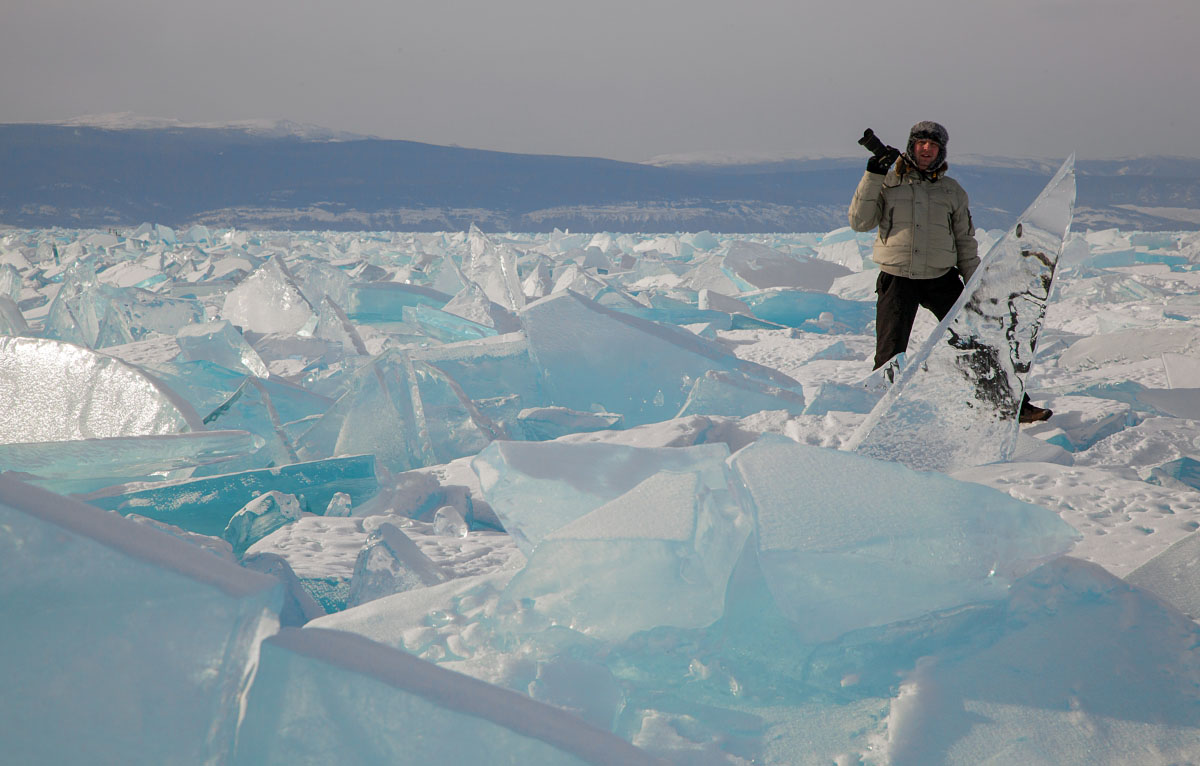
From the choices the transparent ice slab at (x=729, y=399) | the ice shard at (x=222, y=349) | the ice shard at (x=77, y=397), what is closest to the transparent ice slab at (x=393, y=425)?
the ice shard at (x=77, y=397)

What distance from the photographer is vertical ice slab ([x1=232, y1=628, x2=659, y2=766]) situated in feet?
2.04

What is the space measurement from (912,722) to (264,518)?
3.94 feet

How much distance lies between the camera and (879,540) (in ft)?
2.88

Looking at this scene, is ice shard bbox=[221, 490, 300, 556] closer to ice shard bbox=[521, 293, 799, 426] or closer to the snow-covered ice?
the snow-covered ice

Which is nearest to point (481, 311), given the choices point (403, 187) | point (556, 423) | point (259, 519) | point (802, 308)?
point (556, 423)

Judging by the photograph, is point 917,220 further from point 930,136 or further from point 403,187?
point 403,187

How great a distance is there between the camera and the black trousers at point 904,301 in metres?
2.66

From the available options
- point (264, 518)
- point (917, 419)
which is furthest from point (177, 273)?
point (917, 419)

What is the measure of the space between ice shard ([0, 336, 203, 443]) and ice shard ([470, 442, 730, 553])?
955 mm

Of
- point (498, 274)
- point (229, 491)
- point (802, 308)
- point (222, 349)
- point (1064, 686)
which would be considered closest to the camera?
point (1064, 686)

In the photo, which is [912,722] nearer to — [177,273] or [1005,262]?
[1005,262]

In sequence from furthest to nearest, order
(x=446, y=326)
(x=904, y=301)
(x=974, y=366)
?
1. (x=446, y=326)
2. (x=904, y=301)
3. (x=974, y=366)

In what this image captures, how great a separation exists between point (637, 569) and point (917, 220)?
2079mm

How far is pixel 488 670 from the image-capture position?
2.68 ft
